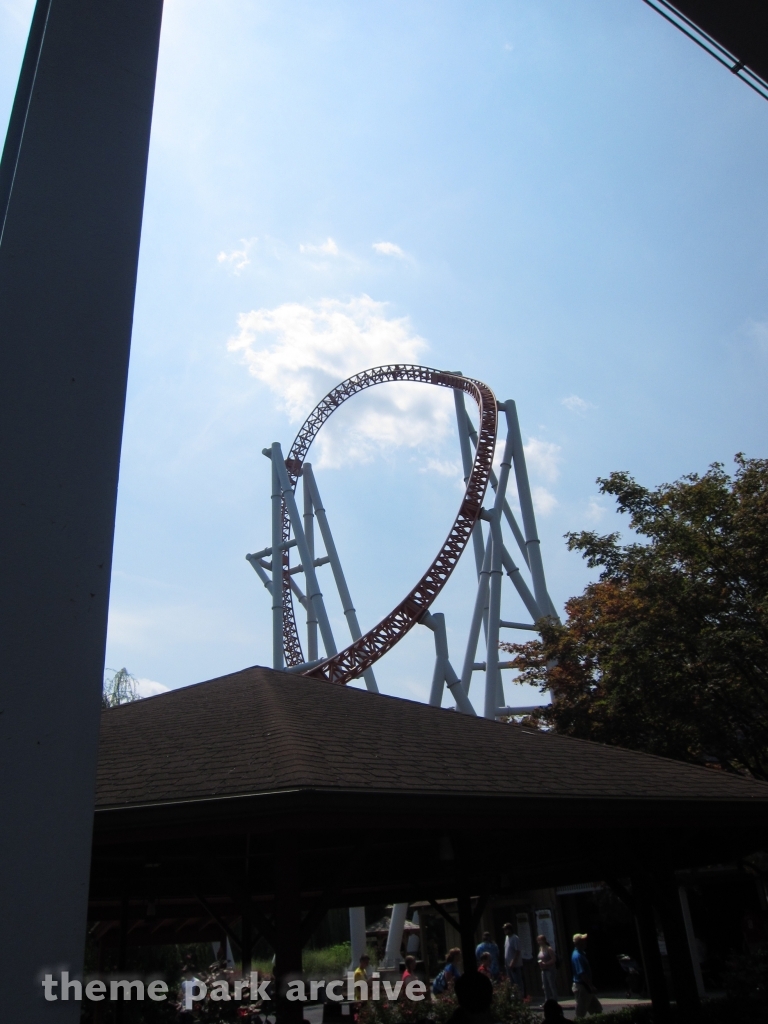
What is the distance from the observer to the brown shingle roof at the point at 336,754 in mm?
4879

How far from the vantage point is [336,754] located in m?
5.27

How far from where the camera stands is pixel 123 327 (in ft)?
11.4

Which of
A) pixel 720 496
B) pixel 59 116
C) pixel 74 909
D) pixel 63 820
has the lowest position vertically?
pixel 74 909

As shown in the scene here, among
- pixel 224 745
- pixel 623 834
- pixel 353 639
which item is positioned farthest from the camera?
pixel 353 639

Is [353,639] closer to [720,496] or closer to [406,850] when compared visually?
[720,496]

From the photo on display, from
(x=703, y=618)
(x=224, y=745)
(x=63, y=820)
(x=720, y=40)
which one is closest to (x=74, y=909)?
(x=63, y=820)

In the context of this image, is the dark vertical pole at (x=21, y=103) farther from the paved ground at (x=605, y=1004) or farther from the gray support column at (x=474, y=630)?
the gray support column at (x=474, y=630)

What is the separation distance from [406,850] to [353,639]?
12392mm

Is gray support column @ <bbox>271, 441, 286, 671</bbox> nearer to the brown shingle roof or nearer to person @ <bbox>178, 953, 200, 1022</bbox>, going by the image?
the brown shingle roof

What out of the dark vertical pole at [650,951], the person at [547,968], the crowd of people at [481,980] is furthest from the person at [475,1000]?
the person at [547,968]

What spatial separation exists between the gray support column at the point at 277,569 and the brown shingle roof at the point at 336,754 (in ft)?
39.9

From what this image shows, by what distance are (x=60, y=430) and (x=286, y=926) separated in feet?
9.66

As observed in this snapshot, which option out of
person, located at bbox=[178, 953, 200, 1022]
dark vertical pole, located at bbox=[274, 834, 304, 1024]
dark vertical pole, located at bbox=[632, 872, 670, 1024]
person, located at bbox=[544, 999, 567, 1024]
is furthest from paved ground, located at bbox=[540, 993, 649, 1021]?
dark vertical pole, located at bbox=[274, 834, 304, 1024]

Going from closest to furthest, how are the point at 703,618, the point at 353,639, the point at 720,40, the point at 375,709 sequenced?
the point at 720,40 → the point at 375,709 → the point at 703,618 → the point at 353,639
